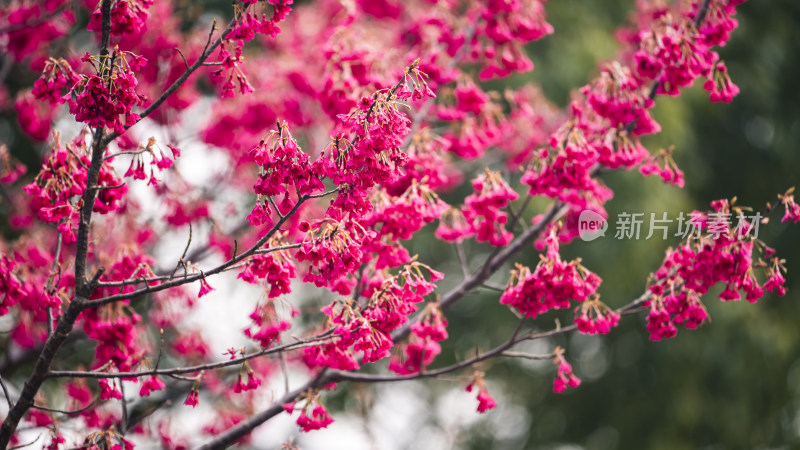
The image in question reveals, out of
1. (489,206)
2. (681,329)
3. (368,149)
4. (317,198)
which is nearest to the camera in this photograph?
(368,149)

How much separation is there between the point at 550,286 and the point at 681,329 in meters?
4.51

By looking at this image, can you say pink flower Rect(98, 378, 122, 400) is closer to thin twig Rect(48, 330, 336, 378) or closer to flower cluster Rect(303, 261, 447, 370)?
thin twig Rect(48, 330, 336, 378)

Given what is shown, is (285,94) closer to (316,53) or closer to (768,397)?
(316,53)

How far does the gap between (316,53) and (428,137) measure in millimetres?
2701

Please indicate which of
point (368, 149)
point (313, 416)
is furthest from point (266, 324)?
point (368, 149)

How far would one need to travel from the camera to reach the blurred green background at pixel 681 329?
257 inches

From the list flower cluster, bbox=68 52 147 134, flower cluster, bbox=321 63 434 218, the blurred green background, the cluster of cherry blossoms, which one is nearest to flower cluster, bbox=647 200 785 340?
the cluster of cherry blossoms

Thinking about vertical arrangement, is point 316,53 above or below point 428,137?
above

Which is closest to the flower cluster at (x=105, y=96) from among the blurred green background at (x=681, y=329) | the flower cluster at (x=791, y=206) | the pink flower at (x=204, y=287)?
the pink flower at (x=204, y=287)

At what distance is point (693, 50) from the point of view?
10.8 feet

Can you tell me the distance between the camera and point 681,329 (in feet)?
22.4

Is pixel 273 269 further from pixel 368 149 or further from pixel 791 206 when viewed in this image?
pixel 791 206

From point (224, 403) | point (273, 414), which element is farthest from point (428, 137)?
point (224, 403)

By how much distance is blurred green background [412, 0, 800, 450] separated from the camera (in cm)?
653
